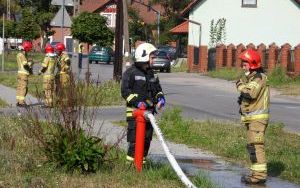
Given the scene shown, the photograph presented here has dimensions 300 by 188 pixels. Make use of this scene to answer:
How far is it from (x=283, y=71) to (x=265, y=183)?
2715 cm

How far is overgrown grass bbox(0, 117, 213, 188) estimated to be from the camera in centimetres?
774

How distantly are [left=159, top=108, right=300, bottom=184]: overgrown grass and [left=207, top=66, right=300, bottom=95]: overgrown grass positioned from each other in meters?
16.5

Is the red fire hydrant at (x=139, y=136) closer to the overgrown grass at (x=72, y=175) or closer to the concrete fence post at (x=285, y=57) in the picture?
the overgrown grass at (x=72, y=175)

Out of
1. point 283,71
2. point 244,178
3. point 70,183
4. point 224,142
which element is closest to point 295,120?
point 224,142

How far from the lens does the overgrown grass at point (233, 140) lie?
1033cm

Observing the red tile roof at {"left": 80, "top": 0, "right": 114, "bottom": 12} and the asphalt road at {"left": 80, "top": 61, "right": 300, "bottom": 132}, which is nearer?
the asphalt road at {"left": 80, "top": 61, "right": 300, "bottom": 132}

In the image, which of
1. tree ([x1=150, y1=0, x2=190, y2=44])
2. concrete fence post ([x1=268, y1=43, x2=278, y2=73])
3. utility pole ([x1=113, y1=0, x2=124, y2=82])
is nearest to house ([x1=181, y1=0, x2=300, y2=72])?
concrete fence post ([x1=268, y1=43, x2=278, y2=73])

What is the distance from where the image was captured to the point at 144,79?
9.06 meters

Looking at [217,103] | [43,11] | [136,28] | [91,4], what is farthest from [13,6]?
[217,103]

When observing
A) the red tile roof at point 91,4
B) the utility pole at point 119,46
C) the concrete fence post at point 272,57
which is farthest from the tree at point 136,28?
the utility pole at point 119,46

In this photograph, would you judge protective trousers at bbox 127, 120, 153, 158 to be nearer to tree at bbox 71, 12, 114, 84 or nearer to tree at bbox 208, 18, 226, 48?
tree at bbox 71, 12, 114, 84

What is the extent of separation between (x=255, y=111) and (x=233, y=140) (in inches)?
143

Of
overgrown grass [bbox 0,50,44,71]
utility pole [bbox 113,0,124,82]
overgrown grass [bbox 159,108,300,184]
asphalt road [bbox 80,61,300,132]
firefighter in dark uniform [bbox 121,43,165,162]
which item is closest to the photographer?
firefighter in dark uniform [bbox 121,43,165,162]

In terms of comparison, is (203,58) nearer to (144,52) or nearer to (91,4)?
(144,52)
